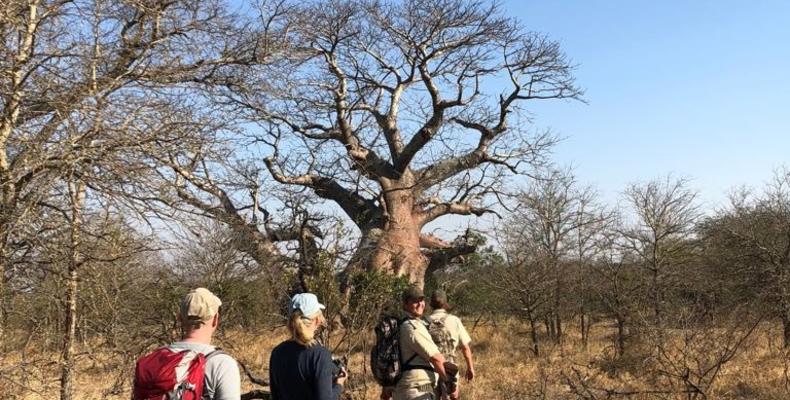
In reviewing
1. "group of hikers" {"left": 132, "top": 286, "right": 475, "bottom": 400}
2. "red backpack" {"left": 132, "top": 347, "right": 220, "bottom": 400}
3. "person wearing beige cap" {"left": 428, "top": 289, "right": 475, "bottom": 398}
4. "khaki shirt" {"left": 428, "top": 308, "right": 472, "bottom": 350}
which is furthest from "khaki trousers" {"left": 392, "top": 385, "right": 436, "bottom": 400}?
"red backpack" {"left": 132, "top": 347, "right": 220, "bottom": 400}

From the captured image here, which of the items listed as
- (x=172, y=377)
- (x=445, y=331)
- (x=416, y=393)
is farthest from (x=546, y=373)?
(x=172, y=377)

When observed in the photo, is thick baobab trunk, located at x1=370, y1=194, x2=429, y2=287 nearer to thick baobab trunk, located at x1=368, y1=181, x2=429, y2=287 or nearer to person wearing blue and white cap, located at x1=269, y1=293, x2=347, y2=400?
thick baobab trunk, located at x1=368, y1=181, x2=429, y2=287

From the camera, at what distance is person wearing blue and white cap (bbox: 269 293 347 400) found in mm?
2678

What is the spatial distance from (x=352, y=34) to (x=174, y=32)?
7.94m

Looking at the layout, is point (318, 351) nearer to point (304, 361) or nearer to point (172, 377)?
point (304, 361)

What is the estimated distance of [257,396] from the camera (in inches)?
211

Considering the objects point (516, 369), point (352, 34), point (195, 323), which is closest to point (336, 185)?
point (352, 34)

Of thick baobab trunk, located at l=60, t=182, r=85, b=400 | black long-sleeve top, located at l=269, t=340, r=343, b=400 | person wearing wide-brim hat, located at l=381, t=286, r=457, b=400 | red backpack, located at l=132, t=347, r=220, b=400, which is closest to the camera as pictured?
red backpack, located at l=132, t=347, r=220, b=400

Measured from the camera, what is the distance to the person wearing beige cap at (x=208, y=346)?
2109 mm

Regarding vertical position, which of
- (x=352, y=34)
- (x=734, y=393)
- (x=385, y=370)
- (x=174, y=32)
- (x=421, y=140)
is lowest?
(x=734, y=393)

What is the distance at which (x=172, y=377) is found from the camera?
2.05 meters

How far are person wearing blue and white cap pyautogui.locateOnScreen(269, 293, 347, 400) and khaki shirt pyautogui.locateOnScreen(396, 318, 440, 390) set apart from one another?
39.4 inches

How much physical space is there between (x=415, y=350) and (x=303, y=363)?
1.23 m

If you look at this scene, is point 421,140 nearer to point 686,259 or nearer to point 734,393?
point 686,259
